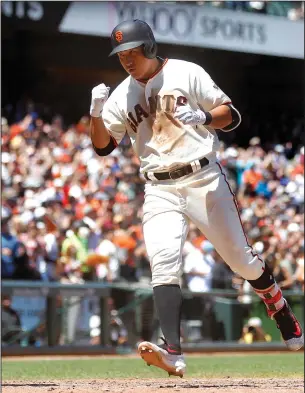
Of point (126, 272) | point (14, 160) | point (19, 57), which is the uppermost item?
point (19, 57)

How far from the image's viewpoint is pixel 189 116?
17.3 ft

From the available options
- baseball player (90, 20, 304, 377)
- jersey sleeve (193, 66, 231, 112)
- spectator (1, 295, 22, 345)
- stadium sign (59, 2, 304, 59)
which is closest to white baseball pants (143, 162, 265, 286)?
baseball player (90, 20, 304, 377)

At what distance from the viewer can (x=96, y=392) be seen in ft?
17.0

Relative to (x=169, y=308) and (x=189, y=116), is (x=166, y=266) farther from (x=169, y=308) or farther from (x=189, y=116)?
(x=189, y=116)

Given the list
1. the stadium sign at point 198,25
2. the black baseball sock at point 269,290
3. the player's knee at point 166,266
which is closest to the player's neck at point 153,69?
the player's knee at point 166,266

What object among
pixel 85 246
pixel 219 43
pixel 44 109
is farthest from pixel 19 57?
pixel 85 246

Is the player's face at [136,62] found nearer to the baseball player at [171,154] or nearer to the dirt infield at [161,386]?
the baseball player at [171,154]

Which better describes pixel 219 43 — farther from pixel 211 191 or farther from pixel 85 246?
pixel 211 191

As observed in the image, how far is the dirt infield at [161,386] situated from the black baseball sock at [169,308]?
1.11ft

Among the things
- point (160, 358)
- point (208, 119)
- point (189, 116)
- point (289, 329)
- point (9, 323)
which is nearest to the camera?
point (160, 358)

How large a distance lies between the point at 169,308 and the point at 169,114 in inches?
45.5

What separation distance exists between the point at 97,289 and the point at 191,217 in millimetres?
6636

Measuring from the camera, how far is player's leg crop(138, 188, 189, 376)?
5.47 metres

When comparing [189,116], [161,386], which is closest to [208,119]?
[189,116]
